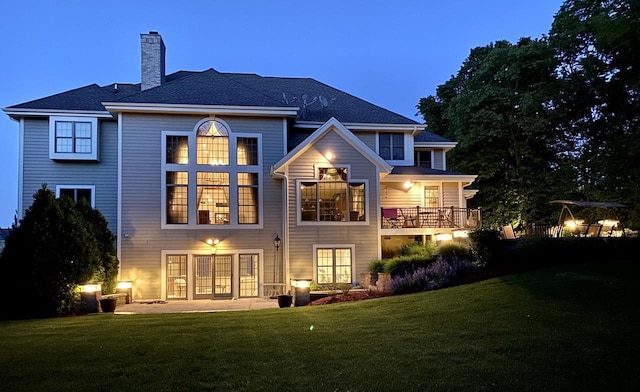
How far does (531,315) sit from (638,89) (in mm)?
9129

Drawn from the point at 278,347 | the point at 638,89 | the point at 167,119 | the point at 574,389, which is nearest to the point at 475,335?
the point at 574,389

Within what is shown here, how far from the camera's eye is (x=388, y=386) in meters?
6.48

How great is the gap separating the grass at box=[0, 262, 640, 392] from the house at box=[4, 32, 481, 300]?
6.80 meters

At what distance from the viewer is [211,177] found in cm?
2016

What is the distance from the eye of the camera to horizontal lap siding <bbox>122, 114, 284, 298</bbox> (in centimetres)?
1928

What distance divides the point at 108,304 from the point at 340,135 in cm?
1010

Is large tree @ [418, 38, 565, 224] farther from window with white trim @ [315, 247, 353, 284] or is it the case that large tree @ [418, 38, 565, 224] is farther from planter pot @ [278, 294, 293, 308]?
planter pot @ [278, 294, 293, 308]

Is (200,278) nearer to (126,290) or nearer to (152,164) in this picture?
(126,290)

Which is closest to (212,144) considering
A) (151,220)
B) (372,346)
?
(151,220)

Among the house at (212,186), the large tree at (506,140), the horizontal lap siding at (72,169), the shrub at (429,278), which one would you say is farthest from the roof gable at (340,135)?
the large tree at (506,140)

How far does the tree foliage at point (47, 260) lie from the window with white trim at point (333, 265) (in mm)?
7858

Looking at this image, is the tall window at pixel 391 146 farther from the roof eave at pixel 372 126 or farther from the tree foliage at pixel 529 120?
the tree foliage at pixel 529 120

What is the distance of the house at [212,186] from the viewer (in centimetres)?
1945

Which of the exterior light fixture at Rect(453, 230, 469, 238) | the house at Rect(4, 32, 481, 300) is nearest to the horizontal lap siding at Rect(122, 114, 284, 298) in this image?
the house at Rect(4, 32, 481, 300)
